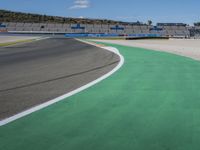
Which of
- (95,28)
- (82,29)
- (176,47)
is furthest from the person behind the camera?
(95,28)

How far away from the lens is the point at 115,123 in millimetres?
5918

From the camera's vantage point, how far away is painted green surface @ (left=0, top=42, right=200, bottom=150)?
4875 millimetres

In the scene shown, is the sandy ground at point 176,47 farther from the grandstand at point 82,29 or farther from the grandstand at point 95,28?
the grandstand at point 82,29

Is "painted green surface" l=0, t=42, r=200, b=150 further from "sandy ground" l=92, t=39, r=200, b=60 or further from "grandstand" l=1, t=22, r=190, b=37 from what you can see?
"grandstand" l=1, t=22, r=190, b=37

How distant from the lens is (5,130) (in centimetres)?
549

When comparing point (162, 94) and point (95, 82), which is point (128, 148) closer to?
point (162, 94)

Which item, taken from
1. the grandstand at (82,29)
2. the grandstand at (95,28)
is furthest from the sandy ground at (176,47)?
the grandstand at (82,29)

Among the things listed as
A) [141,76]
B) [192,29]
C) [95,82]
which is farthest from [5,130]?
[192,29]

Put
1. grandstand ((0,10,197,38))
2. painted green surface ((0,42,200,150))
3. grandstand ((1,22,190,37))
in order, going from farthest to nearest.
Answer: grandstand ((1,22,190,37)), grandstand ((0,10,197,38)), painted green surface ((0,42,200,150))

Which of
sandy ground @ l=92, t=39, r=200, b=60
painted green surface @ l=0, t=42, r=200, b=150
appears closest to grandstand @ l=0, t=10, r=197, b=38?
sandy ground @ l=92, t=39, r=200, b=60

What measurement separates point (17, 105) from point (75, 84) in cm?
310

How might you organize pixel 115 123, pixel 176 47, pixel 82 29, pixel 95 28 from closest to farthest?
pixel 115 123, pixel 176 47, pixel 82 29, pixel 95 28

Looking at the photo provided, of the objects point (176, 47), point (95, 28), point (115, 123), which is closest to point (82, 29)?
point (95, 28)

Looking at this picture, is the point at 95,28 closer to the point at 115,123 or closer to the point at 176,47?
the point at 176,47
